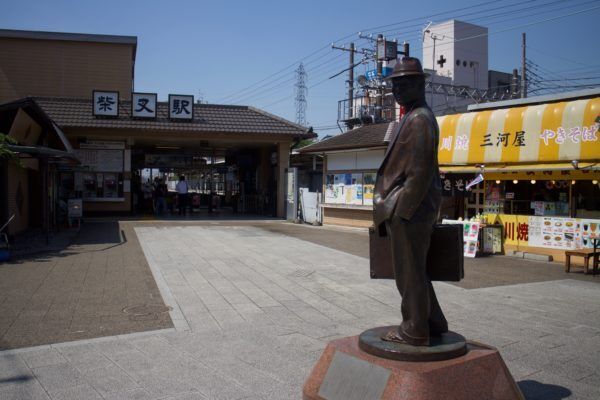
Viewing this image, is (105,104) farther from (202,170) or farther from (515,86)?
(515,86)

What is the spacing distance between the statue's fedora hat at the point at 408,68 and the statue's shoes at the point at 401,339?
1.98m

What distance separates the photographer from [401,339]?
3896 mm

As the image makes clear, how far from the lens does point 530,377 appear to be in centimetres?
489

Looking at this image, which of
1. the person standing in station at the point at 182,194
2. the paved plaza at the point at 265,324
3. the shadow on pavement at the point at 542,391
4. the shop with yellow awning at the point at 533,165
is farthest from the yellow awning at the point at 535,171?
the person standing in station at the point at 182,194

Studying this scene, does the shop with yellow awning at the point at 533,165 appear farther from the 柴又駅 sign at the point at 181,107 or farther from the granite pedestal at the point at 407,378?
the 柴又駅 sign at the point at 181,107

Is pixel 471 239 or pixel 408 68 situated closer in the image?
pixel 408 68

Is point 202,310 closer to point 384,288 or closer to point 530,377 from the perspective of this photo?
point 384,288

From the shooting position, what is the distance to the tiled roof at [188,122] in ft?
71.2

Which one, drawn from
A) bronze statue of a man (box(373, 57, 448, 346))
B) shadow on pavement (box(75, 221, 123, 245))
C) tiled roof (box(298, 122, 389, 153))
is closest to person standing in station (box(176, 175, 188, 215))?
shadow on pavement (box(75, 221, 123, 245))

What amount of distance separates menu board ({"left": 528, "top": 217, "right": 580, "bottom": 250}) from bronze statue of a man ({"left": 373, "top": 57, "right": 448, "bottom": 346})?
9627 millimetres

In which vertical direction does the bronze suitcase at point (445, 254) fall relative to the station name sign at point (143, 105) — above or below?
below

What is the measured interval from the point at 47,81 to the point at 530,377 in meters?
27.5

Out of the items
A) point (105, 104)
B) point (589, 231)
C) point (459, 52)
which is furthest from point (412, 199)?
point (459, 52)

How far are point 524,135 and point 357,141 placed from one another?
7.29 metres
